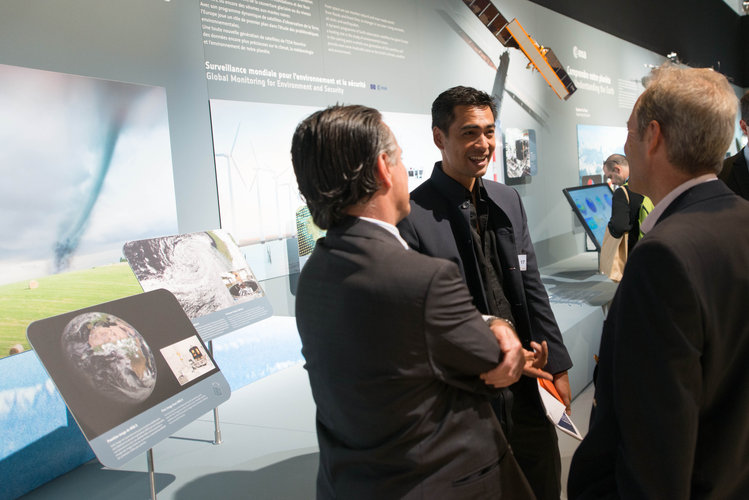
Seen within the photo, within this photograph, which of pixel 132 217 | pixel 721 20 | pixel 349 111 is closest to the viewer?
pixel 349 111

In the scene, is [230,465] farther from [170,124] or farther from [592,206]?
[592,206]

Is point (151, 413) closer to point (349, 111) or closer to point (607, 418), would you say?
point (349, 111)

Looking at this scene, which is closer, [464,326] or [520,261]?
[464,326]

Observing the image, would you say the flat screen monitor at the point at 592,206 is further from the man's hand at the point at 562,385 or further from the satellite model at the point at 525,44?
the man's hand at the point at 562,385

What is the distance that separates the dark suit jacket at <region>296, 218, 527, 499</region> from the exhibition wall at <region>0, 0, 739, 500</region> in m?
2.06

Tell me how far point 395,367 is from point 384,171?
411 mm

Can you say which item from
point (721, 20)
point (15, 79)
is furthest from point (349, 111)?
point (721, 20)

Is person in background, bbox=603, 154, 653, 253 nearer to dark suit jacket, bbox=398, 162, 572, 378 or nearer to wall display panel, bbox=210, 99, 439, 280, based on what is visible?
dark suit jacket, bbox=398, 162, 572, 378

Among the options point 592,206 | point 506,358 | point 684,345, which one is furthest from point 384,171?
point 592,206

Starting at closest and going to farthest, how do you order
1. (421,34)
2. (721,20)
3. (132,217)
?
1. (132,217)
2. (421,34)
3. (721,20)

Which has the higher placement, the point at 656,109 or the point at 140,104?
the point at 140,104

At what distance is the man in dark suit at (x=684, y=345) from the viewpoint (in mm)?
930

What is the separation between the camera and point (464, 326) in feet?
3.52

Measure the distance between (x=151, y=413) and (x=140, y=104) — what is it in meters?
1.97
